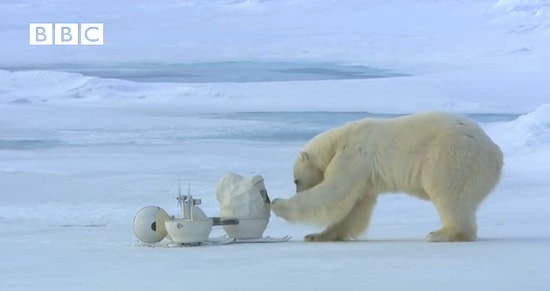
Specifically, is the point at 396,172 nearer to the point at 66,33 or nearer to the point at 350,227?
the point at 350,227

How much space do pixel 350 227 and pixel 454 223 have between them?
Answer: 22.1 inches

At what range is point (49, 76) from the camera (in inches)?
452

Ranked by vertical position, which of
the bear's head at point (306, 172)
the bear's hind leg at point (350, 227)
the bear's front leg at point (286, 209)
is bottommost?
the bear's hind leg at point (350, 227)

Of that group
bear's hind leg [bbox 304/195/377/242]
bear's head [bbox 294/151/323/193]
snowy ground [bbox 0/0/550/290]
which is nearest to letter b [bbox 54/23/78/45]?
snowy ground [bbox 0/0/550/290]

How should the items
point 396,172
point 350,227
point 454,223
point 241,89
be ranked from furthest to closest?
1. point 241,89
2. point 350,227
3. point 396,172
4. point 454,223

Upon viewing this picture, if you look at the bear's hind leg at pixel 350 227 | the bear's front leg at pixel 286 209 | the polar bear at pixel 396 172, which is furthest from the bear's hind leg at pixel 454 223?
the bear's front leg at pixel 286 209

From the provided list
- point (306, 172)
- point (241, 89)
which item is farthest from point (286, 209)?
point (241, 89)

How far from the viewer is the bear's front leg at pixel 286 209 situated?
244 inches

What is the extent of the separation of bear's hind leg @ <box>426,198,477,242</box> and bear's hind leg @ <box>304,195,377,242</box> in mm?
435

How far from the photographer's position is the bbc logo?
10.7m

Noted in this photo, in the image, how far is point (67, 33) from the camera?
10859mm

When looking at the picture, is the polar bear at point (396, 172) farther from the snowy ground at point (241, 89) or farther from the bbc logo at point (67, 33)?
the bbc logo at point (67, 33)

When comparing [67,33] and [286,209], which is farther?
[67,33]

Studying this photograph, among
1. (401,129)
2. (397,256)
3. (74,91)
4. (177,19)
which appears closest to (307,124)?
(177,19)
